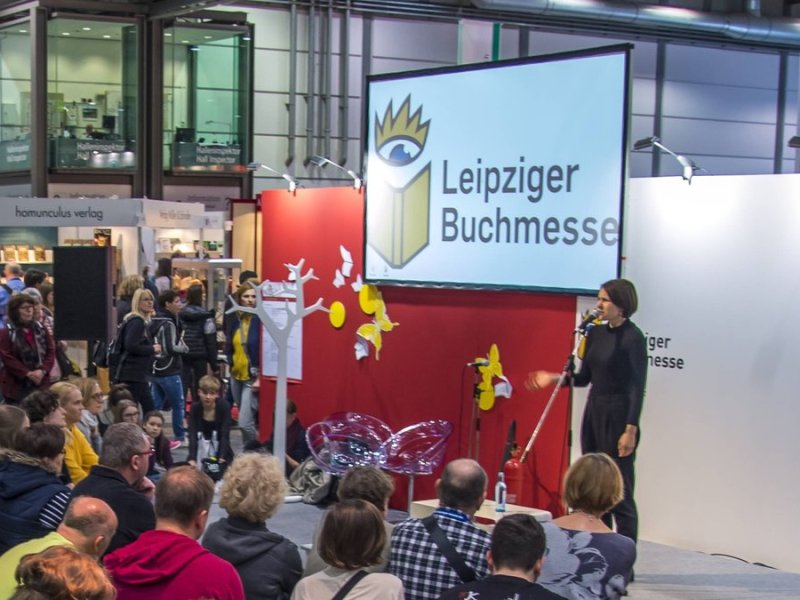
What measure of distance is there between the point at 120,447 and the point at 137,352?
4.74 metres

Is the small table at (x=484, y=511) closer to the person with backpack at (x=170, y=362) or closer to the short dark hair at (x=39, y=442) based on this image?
the short dark hair at (x=39, y=442)

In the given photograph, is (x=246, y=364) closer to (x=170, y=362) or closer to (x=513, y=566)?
(x=170, y=362)

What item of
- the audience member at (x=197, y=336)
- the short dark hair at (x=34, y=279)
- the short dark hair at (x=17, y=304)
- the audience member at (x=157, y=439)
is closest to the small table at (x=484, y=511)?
the audience member at (x=157, y=439)

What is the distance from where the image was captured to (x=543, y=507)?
674 cm

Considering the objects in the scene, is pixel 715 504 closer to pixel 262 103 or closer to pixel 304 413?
pixel 304 413

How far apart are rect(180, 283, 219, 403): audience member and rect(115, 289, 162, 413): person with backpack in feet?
3.61

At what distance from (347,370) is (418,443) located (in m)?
1.06

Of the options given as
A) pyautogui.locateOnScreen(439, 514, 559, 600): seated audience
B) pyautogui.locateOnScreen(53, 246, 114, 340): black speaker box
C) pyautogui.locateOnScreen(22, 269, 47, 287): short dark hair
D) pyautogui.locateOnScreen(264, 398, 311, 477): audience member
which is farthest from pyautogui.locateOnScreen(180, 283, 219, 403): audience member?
pyautogui.locateOnScreen(439, 514, 559, 600): seated audience

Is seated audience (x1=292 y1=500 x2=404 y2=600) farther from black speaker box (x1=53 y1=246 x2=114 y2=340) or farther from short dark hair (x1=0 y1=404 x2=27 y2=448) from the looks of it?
black speaker box (x1=53 y1=246 x2=114 y2=340)

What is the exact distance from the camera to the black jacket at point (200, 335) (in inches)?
393

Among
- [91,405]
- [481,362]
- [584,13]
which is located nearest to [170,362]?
[91,405]

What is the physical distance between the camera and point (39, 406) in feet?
17.4

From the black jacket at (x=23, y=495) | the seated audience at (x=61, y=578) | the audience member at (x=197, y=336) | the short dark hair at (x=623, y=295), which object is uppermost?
the short dark hair at (x=623, y=295)

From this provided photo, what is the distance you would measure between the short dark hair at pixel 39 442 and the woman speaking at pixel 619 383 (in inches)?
106
